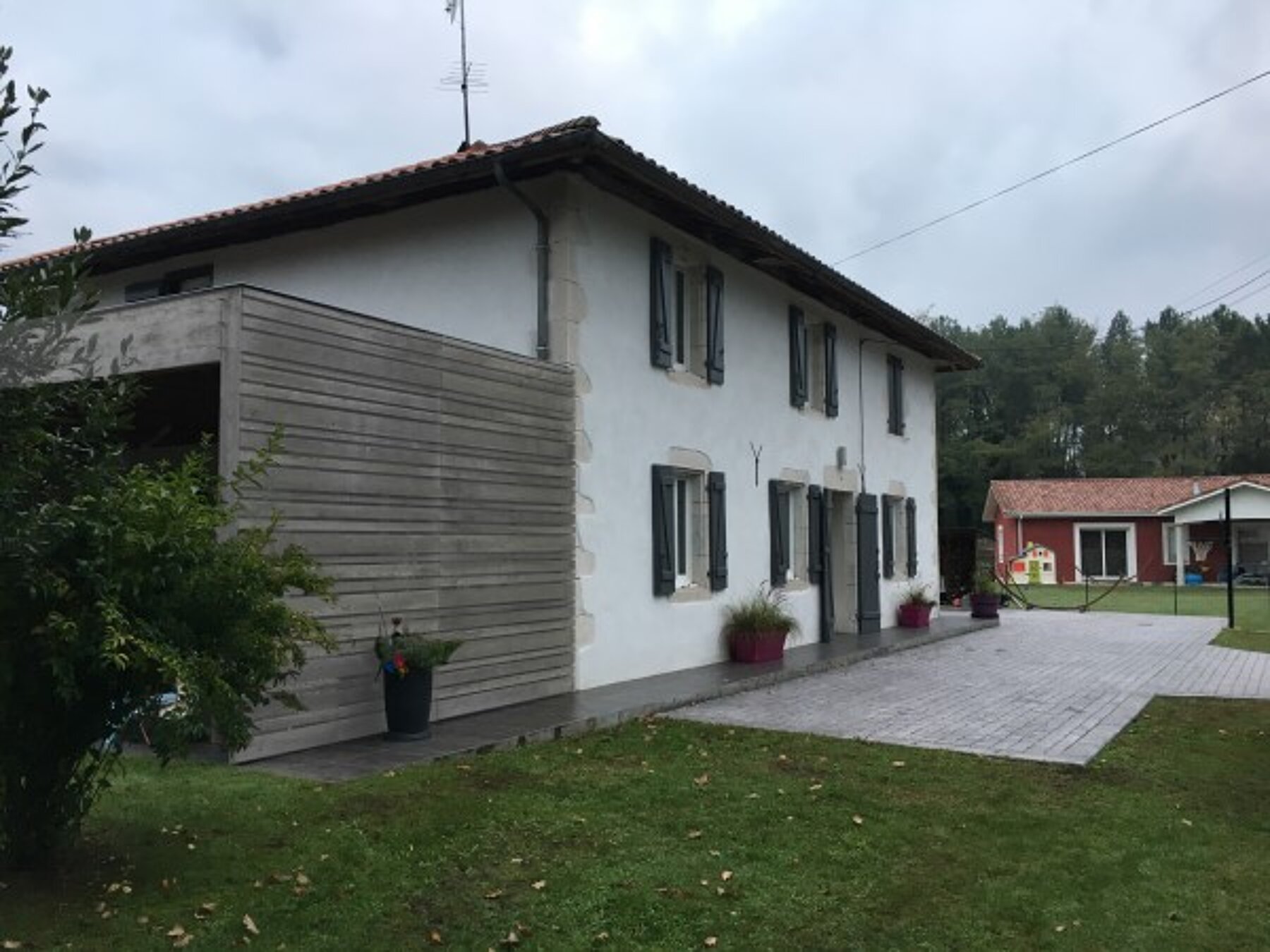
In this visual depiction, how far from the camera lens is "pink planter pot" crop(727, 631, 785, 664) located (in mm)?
11945

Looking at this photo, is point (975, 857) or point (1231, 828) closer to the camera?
point (975, 857)

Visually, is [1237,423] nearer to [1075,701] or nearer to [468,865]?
[1075,701]

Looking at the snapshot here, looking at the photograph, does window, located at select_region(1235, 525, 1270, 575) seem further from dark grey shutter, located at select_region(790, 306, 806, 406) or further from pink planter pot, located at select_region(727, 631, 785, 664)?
pink planter pot, located at select_region(727, 631, 785, 664)

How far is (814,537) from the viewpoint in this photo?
1466 cm

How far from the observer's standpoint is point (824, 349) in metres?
15.4

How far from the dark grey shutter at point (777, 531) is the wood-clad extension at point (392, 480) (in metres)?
4.32

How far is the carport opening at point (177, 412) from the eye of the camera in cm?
781

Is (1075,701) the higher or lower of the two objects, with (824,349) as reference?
lower

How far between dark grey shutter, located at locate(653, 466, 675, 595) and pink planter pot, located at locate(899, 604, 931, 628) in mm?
7352

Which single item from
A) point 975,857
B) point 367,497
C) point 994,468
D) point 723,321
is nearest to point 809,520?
point 723,321

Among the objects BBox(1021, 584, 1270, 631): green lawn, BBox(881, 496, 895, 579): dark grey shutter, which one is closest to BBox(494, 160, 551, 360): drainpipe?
BBox(881, 496, 895, 579): dark grey shutter

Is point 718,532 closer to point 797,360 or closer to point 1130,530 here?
point 797,360

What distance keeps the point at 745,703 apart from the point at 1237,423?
5749 cm

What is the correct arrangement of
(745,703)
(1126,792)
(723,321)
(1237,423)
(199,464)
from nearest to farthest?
(199,464)
(1126,792)
(745,703)
(723,321)
(1237,423)
